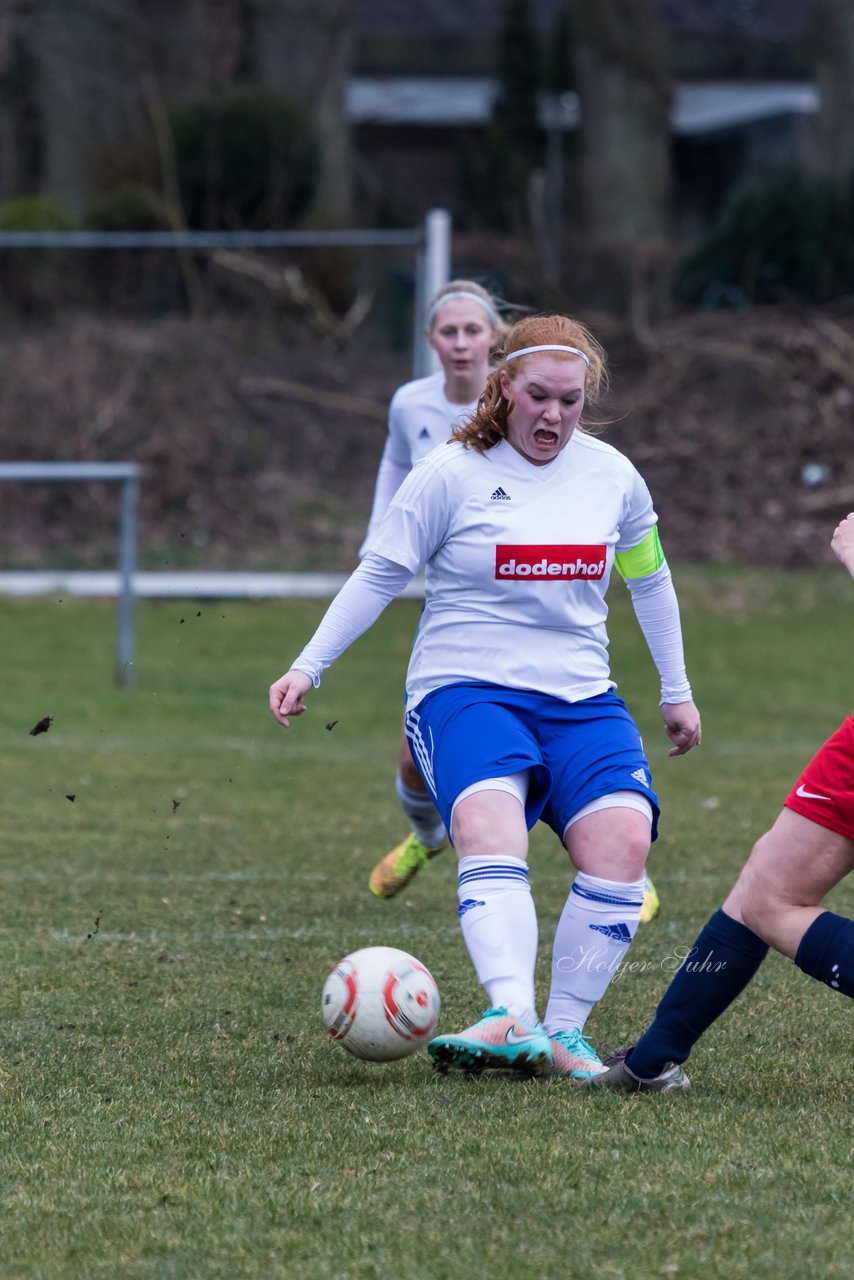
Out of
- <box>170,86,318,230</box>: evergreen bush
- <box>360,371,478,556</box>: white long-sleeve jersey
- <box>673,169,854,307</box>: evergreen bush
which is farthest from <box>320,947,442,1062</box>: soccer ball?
<box>170,86,318,230</box>: evergreen bush

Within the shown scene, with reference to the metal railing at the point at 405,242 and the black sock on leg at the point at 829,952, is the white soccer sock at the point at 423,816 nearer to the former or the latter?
the black sock on leg at the point at 829,952

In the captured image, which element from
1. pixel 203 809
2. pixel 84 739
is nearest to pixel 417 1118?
pixel 203 809

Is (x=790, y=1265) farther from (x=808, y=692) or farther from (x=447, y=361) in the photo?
(x=808, y=692)

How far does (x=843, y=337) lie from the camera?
63.2 ft

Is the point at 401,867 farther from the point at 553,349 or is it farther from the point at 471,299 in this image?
the point at 553,349


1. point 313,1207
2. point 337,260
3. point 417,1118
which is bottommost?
point 337,260

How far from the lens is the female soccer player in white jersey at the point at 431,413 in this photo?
6.80 meters

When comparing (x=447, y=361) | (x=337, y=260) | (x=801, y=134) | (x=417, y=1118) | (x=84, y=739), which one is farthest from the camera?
(x=801, y=134)

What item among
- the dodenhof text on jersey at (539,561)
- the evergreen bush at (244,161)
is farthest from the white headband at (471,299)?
the evergreen bush at (244,161)

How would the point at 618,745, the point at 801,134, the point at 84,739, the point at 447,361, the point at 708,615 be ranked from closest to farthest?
the point at 618,745, the point at 447,361, the point at 84,739, the point at 708,615, the point at 801,134

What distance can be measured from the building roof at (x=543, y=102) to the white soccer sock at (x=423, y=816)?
26.7 metres

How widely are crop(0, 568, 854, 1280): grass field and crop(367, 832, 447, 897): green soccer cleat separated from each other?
3.3 inches

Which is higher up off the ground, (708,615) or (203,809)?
(203,809)

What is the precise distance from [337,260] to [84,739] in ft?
29.6
